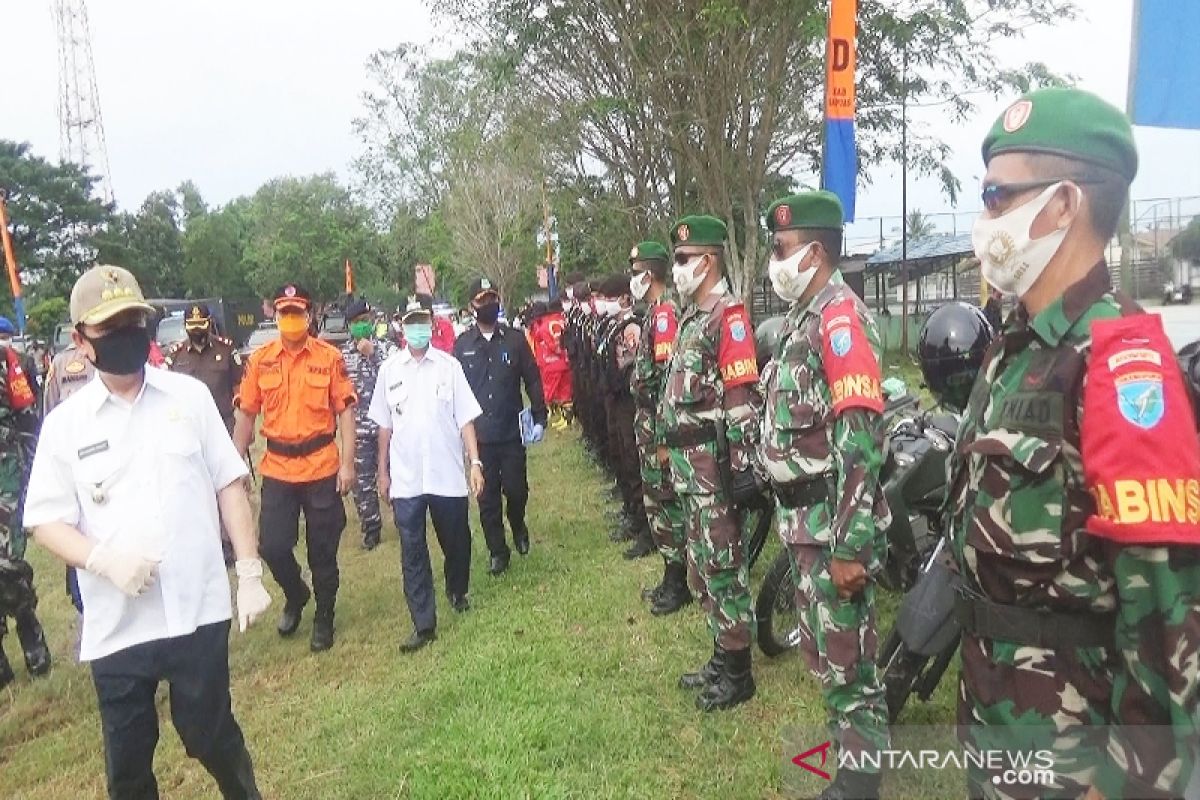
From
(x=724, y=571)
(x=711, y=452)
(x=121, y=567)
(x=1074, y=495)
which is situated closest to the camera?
(x=1074, y=495)

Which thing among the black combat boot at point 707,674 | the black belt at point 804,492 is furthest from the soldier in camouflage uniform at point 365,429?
the black belt at point 804,492

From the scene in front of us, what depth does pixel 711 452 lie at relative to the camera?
3.87m

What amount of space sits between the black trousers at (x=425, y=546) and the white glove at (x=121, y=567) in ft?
8.42

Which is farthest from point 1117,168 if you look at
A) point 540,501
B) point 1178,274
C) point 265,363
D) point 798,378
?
point 540,501

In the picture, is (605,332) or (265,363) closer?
(265,363)

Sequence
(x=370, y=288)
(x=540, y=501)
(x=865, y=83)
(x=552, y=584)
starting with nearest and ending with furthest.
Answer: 1. (x=552, y=584)
2. (x=540, y=501)
3. (x=865, y=83)
4. (x=370, y=288)

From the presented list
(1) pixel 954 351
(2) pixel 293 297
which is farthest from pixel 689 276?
(2) pixel 293 297

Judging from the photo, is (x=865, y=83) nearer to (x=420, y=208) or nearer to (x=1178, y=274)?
(x=1178, y=274)

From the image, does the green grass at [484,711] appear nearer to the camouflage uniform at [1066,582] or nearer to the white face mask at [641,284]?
the camouflage uniform at [1066,582]

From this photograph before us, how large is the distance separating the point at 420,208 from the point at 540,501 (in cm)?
3300

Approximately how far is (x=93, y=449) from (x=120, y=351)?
0.32m

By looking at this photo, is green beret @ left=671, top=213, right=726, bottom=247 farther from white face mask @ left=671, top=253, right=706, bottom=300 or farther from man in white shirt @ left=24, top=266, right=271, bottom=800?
man in white shirt @ left=24, top=266, right=271, bottom=800

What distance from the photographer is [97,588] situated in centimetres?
262

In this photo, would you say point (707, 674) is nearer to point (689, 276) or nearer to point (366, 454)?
point (689, 276)
